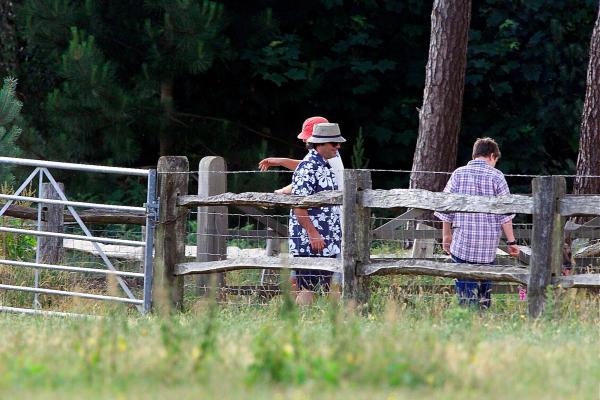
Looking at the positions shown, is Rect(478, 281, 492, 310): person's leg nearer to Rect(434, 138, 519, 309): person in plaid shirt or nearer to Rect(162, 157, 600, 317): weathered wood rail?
Rect(434, 138, 519, 309): person in plaid shirt

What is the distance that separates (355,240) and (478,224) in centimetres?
107

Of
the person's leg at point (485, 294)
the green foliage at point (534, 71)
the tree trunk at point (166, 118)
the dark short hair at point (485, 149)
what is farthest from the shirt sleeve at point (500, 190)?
the green foliage at point (534, 71)

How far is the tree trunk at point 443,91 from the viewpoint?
1756 cm

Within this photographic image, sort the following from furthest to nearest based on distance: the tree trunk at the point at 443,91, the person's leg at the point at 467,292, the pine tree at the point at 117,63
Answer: the pine tree at the point at 117,63 < the tree trunk at the point at 443,91 < the person's leg at the point at 467,292

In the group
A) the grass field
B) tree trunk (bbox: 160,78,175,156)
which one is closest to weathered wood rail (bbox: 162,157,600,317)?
the grass field

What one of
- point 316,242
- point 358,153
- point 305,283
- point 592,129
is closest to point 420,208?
point 316,242

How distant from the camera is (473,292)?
10.7 meters

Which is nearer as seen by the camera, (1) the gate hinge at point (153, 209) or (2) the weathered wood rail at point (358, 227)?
(2) the weathered wood rail at point (358, 227)

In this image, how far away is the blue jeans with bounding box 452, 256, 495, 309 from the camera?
10500 millimetres

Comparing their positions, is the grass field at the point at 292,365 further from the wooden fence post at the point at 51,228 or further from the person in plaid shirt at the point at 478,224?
the wooden fence post at the point at 51,228

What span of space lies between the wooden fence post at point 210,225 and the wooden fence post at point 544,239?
3.07 m

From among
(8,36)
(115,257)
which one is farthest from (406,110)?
(115,257)

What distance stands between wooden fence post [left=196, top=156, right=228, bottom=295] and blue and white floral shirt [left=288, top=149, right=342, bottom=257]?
1.01 meters

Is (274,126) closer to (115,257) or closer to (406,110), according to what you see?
(406,110)
